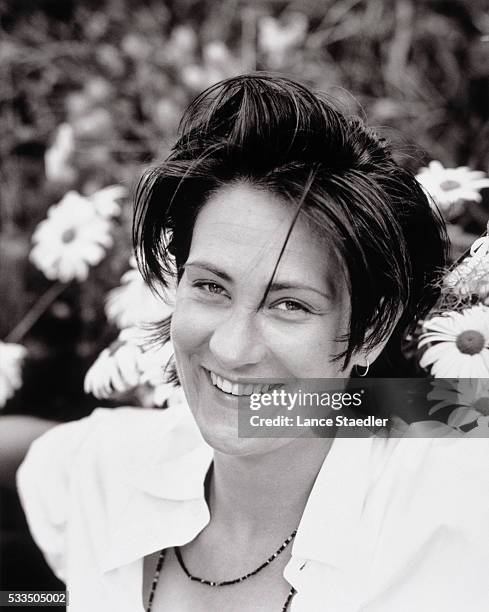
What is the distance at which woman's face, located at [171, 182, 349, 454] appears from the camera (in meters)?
0.66

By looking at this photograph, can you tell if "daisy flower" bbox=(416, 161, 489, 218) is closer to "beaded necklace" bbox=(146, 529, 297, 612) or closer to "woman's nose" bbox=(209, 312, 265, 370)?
"woman's nose" bbox=(209, 312, 265, 370)

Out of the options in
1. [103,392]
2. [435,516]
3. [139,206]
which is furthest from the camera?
[103,392]

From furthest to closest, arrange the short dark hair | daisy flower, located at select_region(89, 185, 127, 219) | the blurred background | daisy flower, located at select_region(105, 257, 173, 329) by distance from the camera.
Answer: the blurred background, daisy flower, located at select_region(89, 185, 127, 219), daisy flower, located at select_region(105, 257, 173, 329), the short dark hair

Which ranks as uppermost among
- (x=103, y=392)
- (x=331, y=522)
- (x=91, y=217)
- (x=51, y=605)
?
(x=91, y=217)

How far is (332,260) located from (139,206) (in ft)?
0.72

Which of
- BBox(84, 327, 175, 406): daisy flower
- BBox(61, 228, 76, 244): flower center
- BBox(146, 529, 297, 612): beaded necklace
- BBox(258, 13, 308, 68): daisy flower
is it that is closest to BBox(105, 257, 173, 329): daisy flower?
BBox(84, 327, 175, 406): daisy flower

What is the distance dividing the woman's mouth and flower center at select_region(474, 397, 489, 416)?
0.18 m

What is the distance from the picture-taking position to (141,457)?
839 mm

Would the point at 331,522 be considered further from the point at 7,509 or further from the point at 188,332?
the point at 7,509

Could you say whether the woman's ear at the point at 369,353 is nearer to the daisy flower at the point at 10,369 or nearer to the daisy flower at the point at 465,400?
the daisy flower at the point at 465,400

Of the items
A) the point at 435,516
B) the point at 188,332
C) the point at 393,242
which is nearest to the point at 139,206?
the point at 188,332

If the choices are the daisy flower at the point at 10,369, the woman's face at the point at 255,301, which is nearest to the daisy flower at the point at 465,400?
the woman's face at the point at 255,301

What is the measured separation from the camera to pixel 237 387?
0.70 m

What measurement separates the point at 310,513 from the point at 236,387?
0.45 ft
